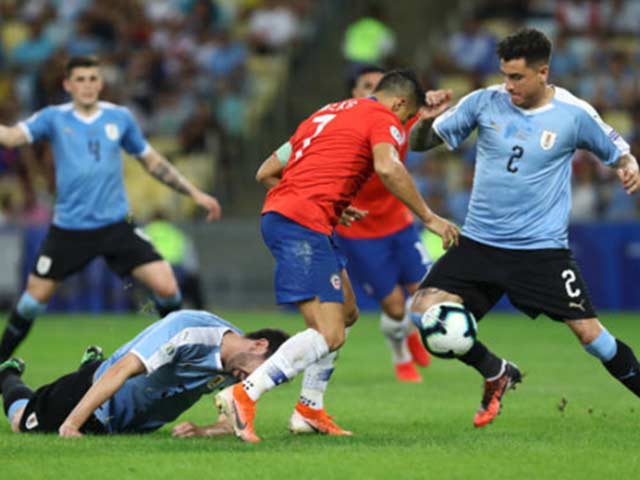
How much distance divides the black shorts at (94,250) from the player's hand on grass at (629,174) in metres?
5.09

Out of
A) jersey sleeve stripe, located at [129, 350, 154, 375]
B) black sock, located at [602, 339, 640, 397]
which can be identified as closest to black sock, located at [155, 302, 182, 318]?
jersey sleeve stripe, located at [129, 350, 154, 375]

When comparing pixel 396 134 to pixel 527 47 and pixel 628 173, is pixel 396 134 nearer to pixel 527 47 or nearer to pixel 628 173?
pixel 527 47

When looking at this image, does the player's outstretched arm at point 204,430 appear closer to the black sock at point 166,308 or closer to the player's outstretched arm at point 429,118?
the player's outstretched arm at point 429,118

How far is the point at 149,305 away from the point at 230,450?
210 cm

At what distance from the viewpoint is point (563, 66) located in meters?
23.7

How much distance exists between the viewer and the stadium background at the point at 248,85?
22312mm

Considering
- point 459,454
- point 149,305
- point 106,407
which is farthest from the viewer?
point 149,305

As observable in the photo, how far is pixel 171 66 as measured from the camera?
26.8 meters

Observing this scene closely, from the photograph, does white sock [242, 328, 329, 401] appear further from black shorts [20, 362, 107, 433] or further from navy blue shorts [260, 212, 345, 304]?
black shorts [20, 362, 107, 433]

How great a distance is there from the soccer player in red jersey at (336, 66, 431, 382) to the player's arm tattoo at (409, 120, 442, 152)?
10.9 feet

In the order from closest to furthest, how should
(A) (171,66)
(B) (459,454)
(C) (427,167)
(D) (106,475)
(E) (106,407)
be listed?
(D) (106,475) → (B) (459,454) → (E) (106,407) → (C) (427,167) → (A) (171,66)

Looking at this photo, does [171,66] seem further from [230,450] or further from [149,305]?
[230,450]

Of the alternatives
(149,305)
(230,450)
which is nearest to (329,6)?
(149,305)

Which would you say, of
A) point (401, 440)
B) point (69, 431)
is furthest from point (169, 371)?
point (401, 440)
